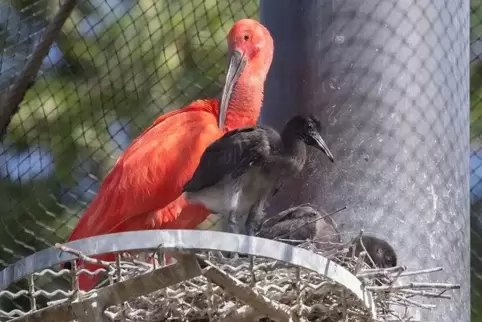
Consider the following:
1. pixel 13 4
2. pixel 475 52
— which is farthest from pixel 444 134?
pixel 13 4

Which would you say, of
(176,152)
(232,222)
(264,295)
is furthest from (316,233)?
(176,152)

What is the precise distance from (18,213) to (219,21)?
100cm

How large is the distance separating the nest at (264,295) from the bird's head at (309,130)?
35 centimetres

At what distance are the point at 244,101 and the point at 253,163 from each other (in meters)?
0.75

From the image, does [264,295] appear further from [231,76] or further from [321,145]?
[231,76]

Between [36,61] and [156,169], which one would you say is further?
[156,169]

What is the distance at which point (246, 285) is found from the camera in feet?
6.75

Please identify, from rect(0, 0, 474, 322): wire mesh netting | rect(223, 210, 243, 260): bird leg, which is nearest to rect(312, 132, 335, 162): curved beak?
rect(223, 210, 243, 260): bird leg

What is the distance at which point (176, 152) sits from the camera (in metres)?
3.46

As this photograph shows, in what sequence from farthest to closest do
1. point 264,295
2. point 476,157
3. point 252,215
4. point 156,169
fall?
1. point 476,157
2. point 156,169
3. point 252,215
4. point 264,295

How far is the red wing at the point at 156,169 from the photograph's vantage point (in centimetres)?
337

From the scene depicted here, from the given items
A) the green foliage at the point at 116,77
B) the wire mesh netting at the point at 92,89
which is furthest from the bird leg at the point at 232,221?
the green foliage at the point at 116,77

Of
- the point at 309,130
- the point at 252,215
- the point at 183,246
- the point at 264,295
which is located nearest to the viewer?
the point at 183,246

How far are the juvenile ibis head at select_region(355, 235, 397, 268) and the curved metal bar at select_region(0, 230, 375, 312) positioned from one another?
1.62 ft
